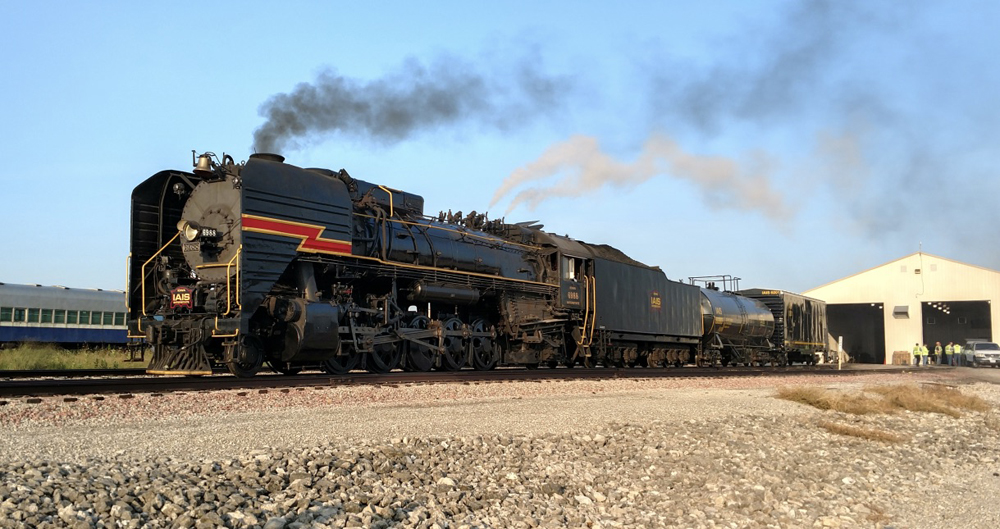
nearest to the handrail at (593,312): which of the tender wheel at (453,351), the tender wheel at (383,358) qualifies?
the tender wheel at (453,351)

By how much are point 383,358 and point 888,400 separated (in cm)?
992

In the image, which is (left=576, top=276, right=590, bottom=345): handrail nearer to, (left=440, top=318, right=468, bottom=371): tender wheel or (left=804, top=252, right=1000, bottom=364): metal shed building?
(left=440, top=318, right=468, bottom=371): tender wheel

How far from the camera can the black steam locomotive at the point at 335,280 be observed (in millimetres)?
12555

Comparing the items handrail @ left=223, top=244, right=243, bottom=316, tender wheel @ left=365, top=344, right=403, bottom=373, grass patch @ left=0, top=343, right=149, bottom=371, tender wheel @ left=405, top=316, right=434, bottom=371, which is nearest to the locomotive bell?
handrail @ left=223, top=244, right=243, bottom=316

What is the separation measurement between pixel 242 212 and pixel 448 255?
216 inches

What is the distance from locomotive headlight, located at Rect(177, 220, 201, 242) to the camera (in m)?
12.8

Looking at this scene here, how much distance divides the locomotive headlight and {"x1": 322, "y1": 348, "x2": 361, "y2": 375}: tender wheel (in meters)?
3.19

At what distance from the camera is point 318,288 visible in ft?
46.4

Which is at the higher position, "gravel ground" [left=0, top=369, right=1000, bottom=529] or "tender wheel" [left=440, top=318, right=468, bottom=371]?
"tender wheel" [left=440, top=318, right=468, bottom=371]

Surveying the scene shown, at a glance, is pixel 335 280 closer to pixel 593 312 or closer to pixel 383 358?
pixel 383 358

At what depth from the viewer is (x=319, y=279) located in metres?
14.1

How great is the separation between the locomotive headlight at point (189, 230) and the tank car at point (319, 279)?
0.09ft

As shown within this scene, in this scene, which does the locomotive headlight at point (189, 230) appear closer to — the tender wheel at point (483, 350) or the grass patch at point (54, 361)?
the tender wheel at point (483, 350)

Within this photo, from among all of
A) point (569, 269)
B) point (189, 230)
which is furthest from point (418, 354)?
point (569, 269)
